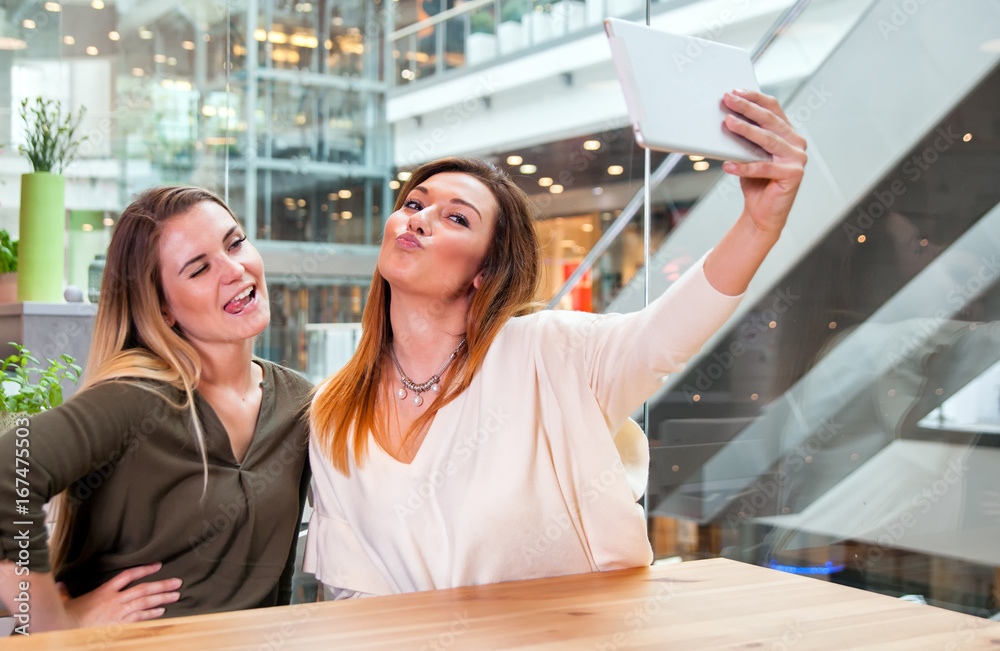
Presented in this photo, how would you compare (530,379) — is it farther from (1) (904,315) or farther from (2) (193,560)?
(1) (904,315)

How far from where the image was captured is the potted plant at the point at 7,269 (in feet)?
9.31

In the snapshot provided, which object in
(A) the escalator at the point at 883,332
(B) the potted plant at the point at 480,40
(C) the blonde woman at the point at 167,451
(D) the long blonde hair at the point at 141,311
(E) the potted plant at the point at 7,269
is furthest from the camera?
(B) the potted plant at the point at 480,40

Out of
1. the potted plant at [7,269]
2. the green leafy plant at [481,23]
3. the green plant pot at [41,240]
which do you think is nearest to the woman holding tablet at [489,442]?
the green plant pot at [41,240]

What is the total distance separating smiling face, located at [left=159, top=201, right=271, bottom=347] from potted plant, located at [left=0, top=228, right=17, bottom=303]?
1670mm

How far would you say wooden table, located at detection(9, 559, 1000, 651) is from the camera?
0.82m

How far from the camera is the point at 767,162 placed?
105 cm

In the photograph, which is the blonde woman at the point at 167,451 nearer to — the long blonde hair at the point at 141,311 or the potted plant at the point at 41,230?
the long blonde hair at the point at 141,311

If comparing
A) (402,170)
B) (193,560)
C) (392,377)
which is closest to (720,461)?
(392,377)

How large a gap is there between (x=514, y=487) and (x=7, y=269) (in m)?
2.37

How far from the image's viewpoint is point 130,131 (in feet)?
17.3

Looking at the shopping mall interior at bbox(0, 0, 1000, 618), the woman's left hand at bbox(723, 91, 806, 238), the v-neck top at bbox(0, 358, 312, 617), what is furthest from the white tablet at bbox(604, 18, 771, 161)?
the v-neck top at bbox(0, 358, 312, 617)

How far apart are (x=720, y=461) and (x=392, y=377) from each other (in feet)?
6.07

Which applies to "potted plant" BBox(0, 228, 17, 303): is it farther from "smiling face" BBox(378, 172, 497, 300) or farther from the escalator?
the escalator

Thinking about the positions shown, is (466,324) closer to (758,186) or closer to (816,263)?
(758,186)
